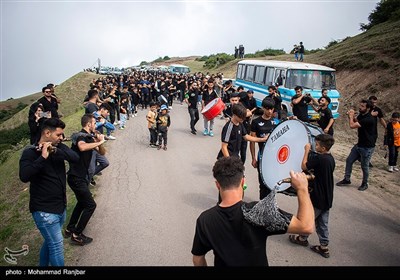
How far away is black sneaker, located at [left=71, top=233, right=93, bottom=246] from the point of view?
5.05 metres

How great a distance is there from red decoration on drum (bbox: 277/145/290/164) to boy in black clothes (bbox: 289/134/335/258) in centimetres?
30

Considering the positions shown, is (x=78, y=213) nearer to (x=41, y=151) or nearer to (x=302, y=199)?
(x=41, y=151)

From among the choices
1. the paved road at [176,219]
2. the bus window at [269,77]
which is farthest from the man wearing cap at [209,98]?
the bus window at [269,77]

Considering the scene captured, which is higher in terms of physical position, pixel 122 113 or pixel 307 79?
pixel 307 79

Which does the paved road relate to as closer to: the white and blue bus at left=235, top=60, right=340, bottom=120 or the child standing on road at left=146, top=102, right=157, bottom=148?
the child standing on road at left=146, top=102, right=157, bottom=148

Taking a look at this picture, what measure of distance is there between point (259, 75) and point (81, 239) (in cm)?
1375

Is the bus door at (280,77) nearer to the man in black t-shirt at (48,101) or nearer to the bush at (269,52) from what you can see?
the man in black t-shirt at (48,101)

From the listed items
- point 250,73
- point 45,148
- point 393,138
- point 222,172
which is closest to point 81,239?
point 45,148

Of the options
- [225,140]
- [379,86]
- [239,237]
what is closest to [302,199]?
[239,237]

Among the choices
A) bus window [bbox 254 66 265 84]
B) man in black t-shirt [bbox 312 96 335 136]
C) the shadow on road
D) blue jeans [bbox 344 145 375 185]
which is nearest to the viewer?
the shadow on road

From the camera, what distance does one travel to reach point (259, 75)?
55.1ft

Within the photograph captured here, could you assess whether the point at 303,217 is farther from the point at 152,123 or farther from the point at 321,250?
the point at 152,123

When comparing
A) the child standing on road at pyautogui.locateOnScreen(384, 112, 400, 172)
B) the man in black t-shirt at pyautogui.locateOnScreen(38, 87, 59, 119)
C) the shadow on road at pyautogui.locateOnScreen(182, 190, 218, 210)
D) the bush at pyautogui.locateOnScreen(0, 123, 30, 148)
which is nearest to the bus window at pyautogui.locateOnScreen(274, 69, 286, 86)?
the child standing on road at pyautogui.locateOnScreen(384, 112, 400, 172)

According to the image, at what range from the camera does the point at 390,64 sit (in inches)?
671
